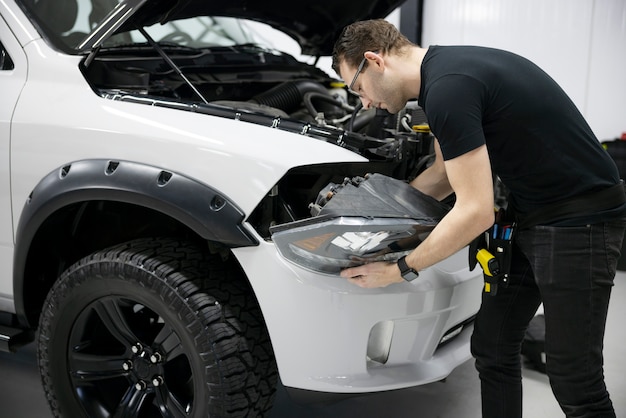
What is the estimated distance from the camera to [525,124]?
171 centimetres

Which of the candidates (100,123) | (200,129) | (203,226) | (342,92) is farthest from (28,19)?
(342,92)

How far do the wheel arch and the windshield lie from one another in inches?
20.1

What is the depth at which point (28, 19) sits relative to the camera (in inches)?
91.1

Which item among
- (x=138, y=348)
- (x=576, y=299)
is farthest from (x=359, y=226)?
(x=138, y=348)

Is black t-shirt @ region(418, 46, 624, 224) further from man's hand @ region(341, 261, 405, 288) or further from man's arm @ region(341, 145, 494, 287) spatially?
man's hand @ region(341, 261, 405, 288)

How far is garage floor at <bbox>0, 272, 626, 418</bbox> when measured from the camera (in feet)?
8.38

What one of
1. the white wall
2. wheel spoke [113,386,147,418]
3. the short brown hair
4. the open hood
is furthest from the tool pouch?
the white wall

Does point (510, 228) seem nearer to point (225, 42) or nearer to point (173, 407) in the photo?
point (173, 407)

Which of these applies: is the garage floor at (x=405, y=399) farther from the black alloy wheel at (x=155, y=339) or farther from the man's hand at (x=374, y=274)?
the man's hand at (x=374, y=274)

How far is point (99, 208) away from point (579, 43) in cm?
521

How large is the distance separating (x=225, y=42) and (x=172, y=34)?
0.31m

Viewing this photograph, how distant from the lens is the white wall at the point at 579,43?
597 cm

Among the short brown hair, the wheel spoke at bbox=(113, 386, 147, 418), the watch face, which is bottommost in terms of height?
the wheel spoke at bbox=(113, 386, 147, 418)

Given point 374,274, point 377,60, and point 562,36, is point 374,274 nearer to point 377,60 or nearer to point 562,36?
point 377,60
